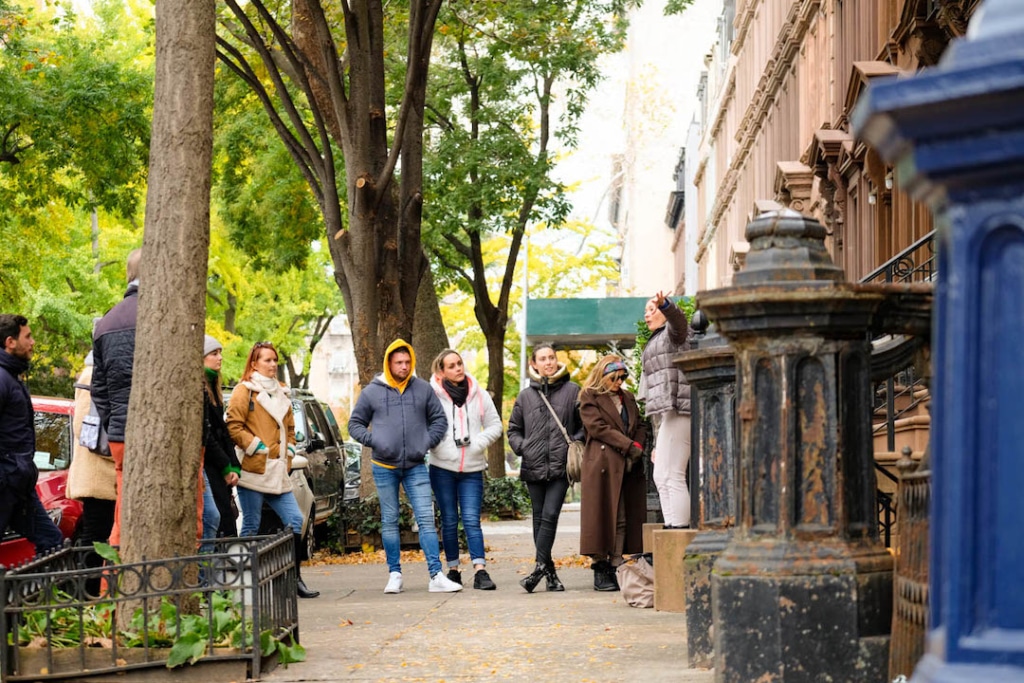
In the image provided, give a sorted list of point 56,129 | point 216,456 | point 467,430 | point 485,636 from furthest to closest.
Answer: point 56,129, point 467,430, point 216,456, point 485,636

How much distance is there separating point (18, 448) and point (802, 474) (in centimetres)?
599

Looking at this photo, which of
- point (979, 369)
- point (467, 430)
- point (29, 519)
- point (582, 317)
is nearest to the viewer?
point (979, 369)

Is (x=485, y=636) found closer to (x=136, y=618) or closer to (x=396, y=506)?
(x=136, y=618)

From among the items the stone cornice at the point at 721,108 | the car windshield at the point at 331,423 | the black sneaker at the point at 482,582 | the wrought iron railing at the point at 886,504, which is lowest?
the black sneaker at the point at 482,582

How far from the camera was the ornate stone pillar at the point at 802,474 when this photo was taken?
15.8 feet

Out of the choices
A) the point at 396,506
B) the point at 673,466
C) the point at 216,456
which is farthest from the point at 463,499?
the point at 216,456

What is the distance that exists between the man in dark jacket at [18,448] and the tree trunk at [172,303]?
1.80 m

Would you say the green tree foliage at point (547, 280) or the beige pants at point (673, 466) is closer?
the beige pants at point (673, 466)

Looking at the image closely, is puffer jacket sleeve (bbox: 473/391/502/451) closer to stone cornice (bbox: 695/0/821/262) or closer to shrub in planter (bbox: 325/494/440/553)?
shrub in planter (bbox: 325/494/440/553)

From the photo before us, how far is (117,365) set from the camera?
9.19m

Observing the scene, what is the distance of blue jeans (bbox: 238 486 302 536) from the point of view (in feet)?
37.2

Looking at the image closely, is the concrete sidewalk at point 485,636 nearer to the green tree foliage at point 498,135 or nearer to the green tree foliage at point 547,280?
the green tree foliage at point 498,135

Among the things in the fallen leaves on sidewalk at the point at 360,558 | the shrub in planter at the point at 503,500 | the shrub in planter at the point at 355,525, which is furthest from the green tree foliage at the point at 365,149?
the shrub in planter at the point at 503,500

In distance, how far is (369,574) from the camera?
1474 centimetres
